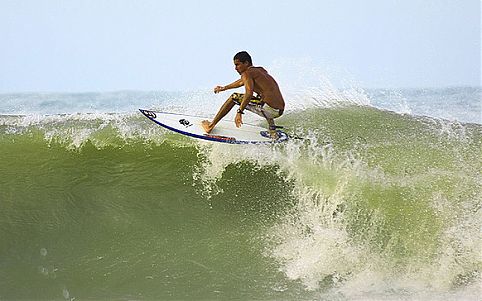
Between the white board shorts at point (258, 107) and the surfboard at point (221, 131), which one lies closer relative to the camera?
the white board shorts at point (258, 107)

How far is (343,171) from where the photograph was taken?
5781mm

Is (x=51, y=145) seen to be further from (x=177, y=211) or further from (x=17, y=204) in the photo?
(x=177, y=211)

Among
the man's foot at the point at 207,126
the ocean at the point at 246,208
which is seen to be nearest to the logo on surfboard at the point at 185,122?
the man's foot at the point at 207,126

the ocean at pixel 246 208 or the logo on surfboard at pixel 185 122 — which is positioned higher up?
the logo on surfboard at pixel 185 122

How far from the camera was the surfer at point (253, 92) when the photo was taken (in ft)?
16.1

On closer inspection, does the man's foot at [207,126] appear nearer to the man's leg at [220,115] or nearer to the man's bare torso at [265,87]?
the man's leg at [220,115]

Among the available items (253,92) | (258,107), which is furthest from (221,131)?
(253,92)

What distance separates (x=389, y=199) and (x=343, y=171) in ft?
1.59

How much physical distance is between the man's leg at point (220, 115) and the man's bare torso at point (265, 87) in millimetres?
255

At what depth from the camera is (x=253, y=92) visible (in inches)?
194

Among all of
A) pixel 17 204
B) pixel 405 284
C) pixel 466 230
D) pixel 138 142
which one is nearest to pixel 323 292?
pixel 405 284

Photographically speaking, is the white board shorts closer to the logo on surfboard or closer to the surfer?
the surfer

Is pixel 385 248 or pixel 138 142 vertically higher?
pixel 138 142

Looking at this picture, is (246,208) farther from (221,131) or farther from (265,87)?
(265,87)
